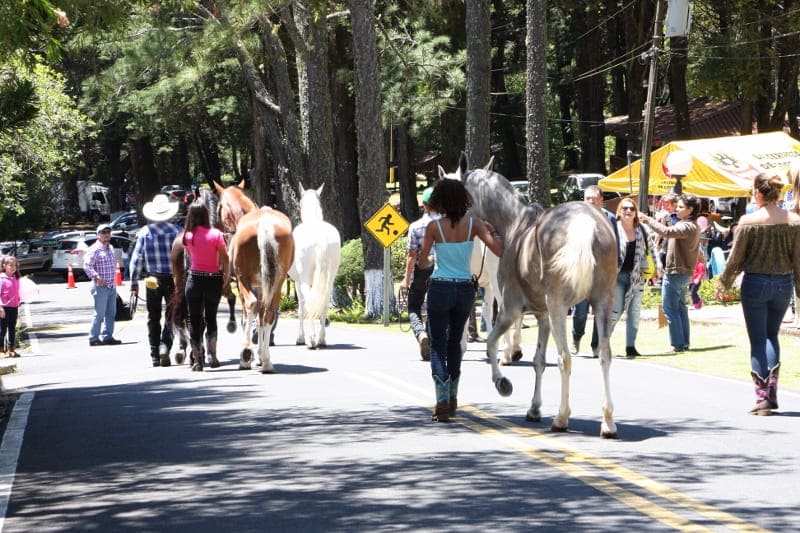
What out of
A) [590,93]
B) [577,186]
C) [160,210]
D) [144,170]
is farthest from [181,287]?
[144,170]

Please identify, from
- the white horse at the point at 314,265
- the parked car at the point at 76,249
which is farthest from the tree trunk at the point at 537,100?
the parked car at the point at 76,249

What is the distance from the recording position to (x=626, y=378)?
14664mm

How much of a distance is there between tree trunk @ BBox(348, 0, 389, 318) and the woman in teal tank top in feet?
53.8

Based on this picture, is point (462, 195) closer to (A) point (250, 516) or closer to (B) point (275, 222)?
(A) point (250, 516)

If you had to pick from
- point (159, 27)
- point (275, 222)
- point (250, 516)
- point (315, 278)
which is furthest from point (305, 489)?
point (159, 27)

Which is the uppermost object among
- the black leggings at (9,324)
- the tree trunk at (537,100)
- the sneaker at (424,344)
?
the tree trunk at (537,100)

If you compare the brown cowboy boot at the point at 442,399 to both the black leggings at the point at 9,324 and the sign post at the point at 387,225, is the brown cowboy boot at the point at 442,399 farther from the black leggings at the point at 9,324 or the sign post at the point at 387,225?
the black leggings at the point at 9,324

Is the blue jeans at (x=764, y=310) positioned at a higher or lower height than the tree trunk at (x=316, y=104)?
lower

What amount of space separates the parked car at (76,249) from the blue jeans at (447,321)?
42.0 metres

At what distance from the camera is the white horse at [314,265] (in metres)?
19.6

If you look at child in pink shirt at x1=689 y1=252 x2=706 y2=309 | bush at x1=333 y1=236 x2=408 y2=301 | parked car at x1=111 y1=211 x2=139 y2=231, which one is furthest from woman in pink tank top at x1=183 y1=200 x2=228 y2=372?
parked car at x1=111 y1=211 x2=139 y2=231

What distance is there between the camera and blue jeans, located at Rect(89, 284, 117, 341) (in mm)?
23922

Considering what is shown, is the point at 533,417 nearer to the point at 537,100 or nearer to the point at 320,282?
the point at 320,282

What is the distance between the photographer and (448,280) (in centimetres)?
1111
